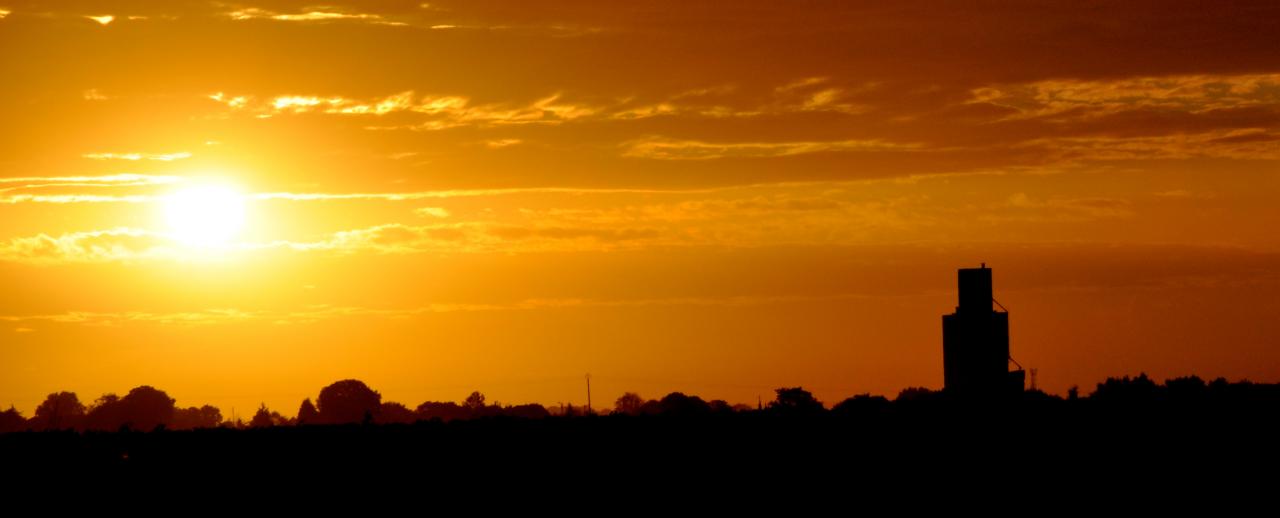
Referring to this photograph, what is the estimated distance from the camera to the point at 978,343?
61.0 metres

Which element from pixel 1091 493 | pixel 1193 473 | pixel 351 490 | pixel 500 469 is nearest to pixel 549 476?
pixel 500 469

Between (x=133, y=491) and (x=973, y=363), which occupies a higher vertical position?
(x=973, y=363)

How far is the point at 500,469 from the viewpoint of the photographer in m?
50.8

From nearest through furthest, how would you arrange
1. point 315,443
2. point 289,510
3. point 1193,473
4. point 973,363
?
point 289,510 → point 1193,473 → point 315,443 → point 973,363

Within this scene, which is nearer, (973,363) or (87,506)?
(87,506)

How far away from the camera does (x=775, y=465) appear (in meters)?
51.0

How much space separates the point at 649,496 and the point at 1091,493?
37.4 feet

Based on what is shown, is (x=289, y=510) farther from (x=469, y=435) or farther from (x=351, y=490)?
(x=469, y=435)

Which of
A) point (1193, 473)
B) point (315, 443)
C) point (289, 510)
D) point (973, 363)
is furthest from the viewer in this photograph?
point (973, 363)

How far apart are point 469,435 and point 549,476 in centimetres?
663

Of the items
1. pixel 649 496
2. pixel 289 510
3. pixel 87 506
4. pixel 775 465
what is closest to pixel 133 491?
pixel 87 506

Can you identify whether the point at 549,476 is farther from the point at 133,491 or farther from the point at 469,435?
the point at 133,491

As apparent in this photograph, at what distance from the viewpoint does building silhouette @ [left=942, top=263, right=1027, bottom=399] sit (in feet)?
200

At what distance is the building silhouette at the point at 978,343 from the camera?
200 feet
